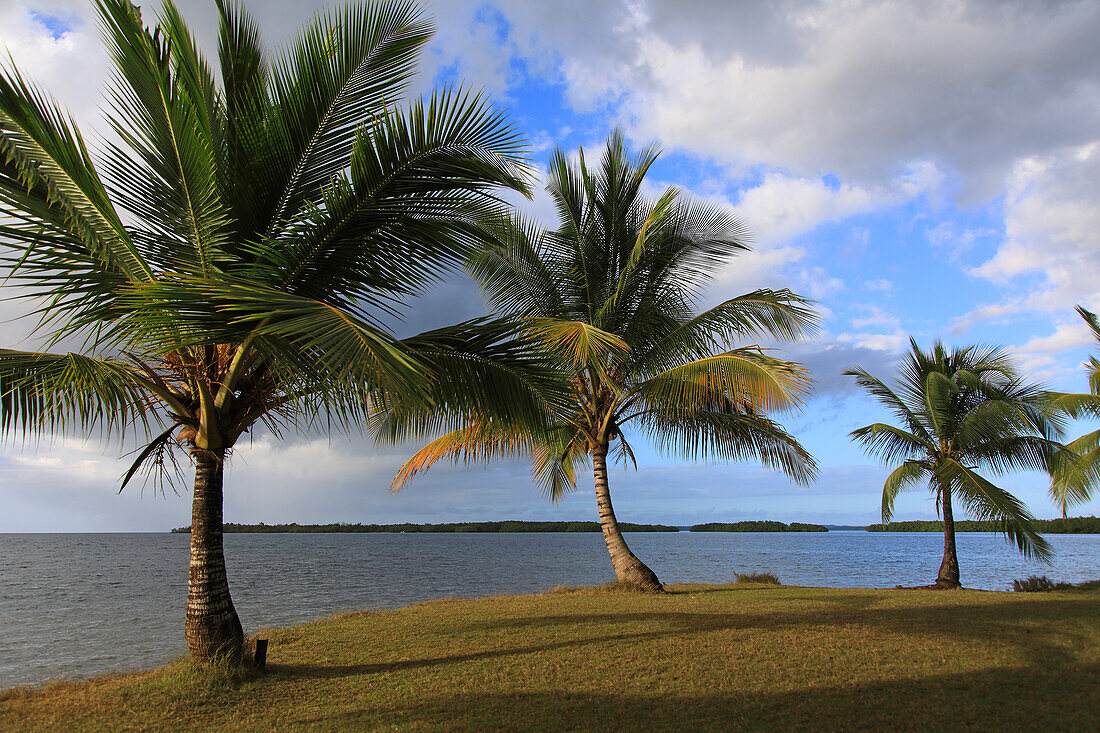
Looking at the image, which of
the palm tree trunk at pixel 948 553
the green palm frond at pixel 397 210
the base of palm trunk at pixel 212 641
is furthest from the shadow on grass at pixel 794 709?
the palm tree trunk at pixel 948 553

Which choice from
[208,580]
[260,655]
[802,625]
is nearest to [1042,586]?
[802,625]

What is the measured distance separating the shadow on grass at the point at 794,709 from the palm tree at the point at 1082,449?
14096 mm

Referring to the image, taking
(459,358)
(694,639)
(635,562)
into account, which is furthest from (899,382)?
(459,358)

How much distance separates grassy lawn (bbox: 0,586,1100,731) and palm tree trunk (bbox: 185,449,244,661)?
1.02 feet

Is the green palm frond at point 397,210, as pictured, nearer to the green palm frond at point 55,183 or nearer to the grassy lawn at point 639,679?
the green palm frond at point 55,183

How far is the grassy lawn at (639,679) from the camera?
4.66 meters

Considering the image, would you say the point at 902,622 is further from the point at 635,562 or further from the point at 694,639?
the point at 635,562

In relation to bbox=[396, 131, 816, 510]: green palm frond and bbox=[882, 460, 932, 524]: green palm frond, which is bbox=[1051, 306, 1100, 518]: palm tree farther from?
bbox=[396, 131, 816, 510]: green palm frond

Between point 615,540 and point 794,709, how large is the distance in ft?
27.1

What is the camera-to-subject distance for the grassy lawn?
4.66 m

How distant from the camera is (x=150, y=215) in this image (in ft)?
20.5

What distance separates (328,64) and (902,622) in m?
9.79

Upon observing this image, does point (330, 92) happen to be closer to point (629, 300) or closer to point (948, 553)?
point (629, 300)

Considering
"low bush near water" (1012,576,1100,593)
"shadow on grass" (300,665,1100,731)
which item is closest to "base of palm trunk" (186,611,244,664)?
"shadow on grass" (300,665,1100,731)
